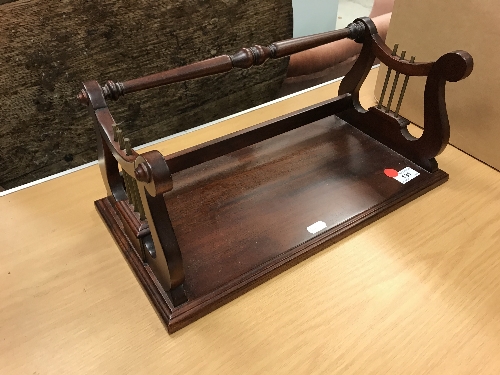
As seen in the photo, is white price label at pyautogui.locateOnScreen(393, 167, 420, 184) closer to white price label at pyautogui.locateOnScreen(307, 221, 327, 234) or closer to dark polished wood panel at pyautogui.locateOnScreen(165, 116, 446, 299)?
dark polished wood panel at pyautogui.locateOnScreen(165, 116, 446, 299)

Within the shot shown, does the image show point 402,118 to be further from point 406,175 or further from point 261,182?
point 261,182

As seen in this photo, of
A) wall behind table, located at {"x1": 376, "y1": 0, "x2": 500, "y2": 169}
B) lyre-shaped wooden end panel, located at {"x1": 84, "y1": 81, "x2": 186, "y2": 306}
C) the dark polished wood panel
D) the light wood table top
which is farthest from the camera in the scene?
wall behind table, located at {"x1": 376, "y1": 0, "x2": 500, "y2": 169}

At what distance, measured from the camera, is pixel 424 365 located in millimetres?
641

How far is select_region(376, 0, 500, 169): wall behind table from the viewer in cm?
87

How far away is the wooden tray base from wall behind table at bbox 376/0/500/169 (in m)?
0.14

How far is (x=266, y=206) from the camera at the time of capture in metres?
0.85

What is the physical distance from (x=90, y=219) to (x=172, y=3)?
0.56 metres

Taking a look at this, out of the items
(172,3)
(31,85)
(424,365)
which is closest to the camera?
(424,365)

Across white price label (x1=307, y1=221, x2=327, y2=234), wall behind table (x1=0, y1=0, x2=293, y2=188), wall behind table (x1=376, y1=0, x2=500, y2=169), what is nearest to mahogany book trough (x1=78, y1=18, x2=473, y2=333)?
white price label (x1=307, y1=221, x2=327, y2=234)

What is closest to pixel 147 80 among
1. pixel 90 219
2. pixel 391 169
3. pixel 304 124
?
pixel 90 219

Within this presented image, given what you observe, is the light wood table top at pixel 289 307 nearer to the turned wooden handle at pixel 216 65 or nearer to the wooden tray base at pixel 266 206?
→ the wooden tray base at pixel 266 206

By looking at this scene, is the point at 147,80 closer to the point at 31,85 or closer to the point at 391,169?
the point at 31,85

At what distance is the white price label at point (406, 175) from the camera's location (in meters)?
0.92

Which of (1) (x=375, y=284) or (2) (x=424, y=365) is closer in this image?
(2) (x=424, y=365)
